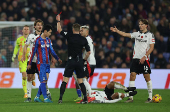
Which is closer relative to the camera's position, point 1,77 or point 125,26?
point 1,77

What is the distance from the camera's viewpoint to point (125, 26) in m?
18.9

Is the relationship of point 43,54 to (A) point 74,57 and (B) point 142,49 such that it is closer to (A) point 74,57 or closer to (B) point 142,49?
(A) point 74,57

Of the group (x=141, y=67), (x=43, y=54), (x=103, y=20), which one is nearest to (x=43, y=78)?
(x=43, y=54)

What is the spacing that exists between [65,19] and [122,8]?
10.1ft

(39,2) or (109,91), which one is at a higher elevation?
(39,2)

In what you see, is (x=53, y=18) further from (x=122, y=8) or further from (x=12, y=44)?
(x=122, y=8)

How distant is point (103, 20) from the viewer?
1894 centimetres

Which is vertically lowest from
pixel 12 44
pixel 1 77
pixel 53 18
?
pixel 1 77

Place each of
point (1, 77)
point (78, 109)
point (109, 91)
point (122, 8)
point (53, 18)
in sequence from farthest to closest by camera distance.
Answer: point (122, 8) → point (53, 18) → point (1, 77) → point (109, 91) → point (78, 109)

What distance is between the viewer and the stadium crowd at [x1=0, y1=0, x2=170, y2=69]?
17.6 metres

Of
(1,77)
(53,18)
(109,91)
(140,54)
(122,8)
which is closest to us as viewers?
(109,91)

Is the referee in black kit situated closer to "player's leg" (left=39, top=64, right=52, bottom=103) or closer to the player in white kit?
"player's leg" (left=39, top=64, right=52, bottom=103)

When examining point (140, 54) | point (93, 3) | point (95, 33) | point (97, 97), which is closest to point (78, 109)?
point (97, 97)

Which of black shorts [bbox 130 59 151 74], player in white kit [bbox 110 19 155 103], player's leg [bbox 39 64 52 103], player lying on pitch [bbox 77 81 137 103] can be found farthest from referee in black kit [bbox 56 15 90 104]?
black shorts [bbox 130 59 151 74]
